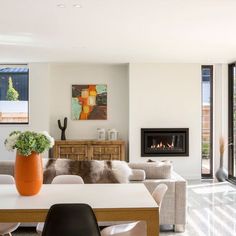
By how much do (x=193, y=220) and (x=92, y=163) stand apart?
1560mm

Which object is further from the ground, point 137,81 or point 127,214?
point 137,81

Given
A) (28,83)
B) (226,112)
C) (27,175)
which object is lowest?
(27,175)

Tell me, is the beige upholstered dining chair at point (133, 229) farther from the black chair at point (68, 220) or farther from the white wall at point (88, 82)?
the white wall at point (88, 82)

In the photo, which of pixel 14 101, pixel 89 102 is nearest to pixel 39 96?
pixel 14 101

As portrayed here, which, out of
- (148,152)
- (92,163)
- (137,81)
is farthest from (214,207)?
(137,81)

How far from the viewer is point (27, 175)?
10.4 ft

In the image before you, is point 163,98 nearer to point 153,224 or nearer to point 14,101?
point 14,101

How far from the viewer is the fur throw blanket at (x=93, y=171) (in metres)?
4.75

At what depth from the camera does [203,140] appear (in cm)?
921

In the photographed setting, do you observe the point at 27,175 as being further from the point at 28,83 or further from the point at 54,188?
the point at 28,83

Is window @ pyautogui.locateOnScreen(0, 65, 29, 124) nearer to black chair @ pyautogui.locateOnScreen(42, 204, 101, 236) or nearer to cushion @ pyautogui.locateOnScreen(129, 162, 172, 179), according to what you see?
cushion @ pyautogui.locateOnScreen(129, 162, 172, 179)

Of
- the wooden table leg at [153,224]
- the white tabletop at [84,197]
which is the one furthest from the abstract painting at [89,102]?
the wooden table leg at [153,224]

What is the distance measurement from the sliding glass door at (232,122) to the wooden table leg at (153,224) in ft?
20.3

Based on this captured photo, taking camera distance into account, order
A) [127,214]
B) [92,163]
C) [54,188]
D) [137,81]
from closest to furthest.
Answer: [127,214], [54,188], [92,163], [137,81]
